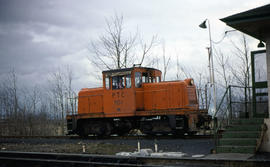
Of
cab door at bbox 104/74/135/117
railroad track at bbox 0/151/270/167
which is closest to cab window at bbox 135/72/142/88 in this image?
cab door at bbox 104/74/135/117

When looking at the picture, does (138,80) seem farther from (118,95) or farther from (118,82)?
(118,95)

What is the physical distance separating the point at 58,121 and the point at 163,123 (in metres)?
15.1

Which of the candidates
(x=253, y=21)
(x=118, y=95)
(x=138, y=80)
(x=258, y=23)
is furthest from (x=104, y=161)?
(x=138, y=80)

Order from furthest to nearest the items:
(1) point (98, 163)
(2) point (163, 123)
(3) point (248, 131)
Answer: (2) point (163, 123)
(3) point (248, 131)
(1) point (98, 163)

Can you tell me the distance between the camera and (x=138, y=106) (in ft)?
55.0

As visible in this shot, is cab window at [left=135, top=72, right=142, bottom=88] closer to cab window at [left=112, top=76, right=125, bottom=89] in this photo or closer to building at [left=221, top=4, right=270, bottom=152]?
cab window at [left=112, top=76, right=125, bottom=89]

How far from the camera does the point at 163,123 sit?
16031 mm

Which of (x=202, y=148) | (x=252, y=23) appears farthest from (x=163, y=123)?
(x=252, y=23)

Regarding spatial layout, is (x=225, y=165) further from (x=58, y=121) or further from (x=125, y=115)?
(x=58, y=121)

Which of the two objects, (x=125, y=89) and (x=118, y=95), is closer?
(x=125, y=89)

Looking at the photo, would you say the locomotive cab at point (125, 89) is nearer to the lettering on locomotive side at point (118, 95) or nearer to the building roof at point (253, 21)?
the lettering on locomotive side at point (118, 95)

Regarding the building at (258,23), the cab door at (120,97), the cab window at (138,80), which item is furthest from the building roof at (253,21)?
the cab door at (120,97)

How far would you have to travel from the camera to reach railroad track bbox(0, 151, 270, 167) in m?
7.78

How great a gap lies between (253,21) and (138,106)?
337 inches
